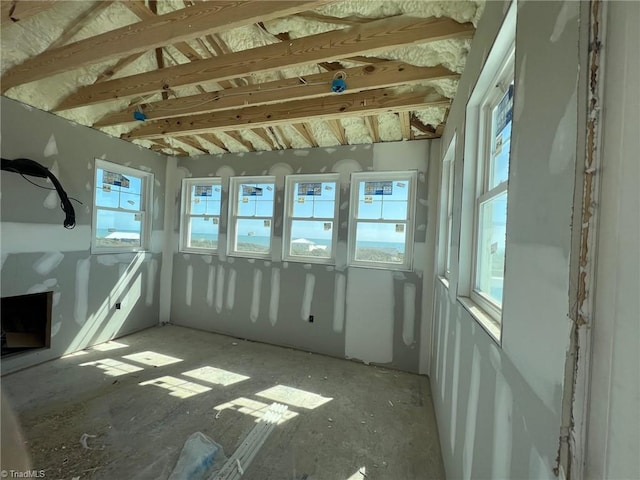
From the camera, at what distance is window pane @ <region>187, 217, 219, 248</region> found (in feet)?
14.3

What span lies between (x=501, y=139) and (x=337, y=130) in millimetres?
2252

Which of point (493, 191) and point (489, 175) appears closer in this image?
point (493, 191)

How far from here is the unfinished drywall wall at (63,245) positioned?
2.74 metres

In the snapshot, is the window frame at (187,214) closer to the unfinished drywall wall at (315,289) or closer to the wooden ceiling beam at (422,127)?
the unfinished drywall wall at (315,289)

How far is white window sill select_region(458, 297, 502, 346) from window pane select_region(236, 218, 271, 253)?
2.99 meters

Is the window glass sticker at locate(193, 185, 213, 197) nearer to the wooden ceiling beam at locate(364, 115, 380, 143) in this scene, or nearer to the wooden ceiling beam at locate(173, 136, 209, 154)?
the wooden ceiling beam at locate(173, 136, 209, 154)

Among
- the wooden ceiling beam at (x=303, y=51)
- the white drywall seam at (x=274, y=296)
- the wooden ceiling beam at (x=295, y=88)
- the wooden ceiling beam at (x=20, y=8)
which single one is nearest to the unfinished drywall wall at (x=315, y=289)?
the white drywall seam at (x=274, y=296)

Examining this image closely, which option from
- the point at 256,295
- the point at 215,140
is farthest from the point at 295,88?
the point at 256,295

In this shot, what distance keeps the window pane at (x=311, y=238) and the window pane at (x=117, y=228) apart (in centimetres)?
249

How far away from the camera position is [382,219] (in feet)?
11.3

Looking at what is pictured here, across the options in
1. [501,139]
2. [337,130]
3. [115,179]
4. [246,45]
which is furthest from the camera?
[115,179]

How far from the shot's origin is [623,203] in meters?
0.44

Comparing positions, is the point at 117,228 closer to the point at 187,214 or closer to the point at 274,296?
the point at 187,214

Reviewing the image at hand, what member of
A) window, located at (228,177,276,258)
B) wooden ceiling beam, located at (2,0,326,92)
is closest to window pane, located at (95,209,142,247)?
window, located at (228,177,276,258)
